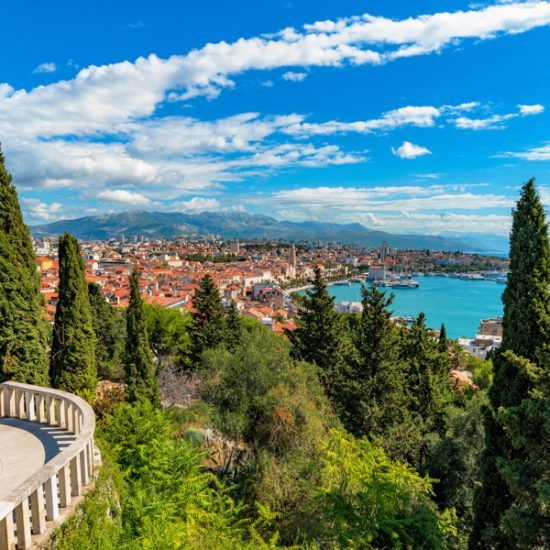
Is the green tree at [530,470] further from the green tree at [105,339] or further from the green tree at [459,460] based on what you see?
the green tree at [105,339]

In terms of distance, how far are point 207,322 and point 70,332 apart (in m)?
12.5

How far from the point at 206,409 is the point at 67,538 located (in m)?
8.28

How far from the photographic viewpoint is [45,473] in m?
3.62

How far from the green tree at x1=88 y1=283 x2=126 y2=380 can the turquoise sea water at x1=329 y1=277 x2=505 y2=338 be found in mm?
62283

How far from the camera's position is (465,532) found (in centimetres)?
923

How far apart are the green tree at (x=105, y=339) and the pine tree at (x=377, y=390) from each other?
1319 centimetres

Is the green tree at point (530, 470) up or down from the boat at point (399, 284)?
up

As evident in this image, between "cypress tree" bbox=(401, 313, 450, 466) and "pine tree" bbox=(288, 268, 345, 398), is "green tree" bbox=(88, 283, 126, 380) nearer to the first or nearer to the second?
"pine tree" bbox=(288, 268, 345, 398)

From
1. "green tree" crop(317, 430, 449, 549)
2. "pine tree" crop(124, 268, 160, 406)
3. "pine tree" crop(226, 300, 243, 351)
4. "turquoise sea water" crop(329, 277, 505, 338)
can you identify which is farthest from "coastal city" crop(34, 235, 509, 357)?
"green tree" crop(317, 430, 449, 549)

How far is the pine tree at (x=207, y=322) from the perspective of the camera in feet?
75.1

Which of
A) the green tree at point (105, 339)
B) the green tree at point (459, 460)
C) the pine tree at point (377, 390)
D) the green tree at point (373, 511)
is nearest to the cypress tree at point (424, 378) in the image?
the pine tree at point (377, 390)

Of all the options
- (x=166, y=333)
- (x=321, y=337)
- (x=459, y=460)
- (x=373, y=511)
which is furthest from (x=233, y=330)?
(x=373, y=511)

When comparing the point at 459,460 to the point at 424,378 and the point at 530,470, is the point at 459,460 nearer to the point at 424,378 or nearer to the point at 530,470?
the point at 424,378

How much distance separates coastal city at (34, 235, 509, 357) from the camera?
58844 mm
